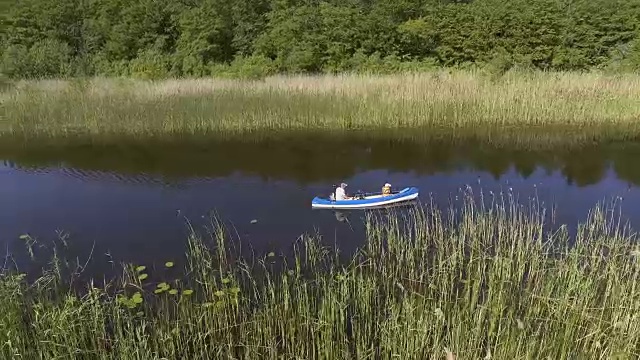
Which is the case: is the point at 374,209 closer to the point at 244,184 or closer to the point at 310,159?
the point at 244,184

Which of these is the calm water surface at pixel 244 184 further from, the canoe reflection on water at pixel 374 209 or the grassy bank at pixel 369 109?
the grassy bank at pixel 369 109

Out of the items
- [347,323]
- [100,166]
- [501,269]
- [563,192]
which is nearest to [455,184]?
[563,192]

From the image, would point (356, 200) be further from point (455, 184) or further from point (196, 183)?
point (196, 183)

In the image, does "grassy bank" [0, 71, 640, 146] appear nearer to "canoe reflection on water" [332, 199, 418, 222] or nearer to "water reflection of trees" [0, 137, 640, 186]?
"water reflection of trees" [0, 137, 640, 186]

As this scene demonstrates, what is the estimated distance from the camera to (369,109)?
1354cm

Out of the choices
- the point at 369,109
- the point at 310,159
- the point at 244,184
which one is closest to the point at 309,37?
the point at 369,109

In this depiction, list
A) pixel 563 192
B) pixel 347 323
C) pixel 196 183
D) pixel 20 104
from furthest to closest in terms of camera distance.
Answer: pixel 20 104 < pixel 196 183 < pixel 563 192 < pixel 347 323

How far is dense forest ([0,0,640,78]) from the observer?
67.0 feet

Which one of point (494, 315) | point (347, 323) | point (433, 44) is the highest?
point (433, 44)

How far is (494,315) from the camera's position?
13.6ft

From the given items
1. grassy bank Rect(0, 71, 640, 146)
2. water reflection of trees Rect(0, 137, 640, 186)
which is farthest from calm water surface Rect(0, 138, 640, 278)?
grassy bank Rect(0, 71, 640, 146)

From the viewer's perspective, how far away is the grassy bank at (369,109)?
13.1m

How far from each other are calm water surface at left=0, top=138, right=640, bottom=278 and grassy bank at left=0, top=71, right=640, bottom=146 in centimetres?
121

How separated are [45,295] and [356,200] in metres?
4.19
